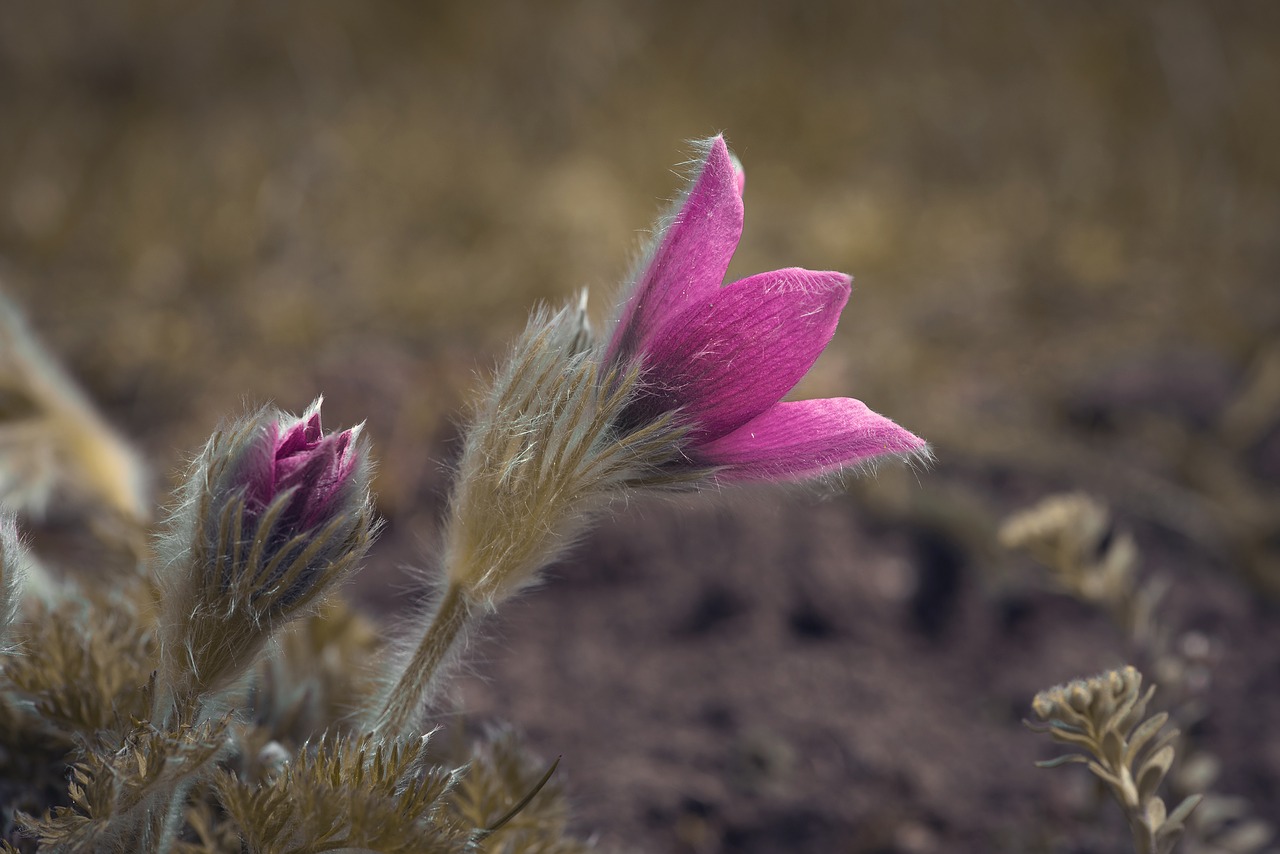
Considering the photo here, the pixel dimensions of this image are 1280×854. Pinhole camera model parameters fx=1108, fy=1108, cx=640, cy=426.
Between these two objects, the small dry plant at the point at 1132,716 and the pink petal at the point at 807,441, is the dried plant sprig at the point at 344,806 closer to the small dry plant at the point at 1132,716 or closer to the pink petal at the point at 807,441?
the pink petal at the point at 807,441

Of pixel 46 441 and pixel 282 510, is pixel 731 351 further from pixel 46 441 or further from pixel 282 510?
pixel 46 441

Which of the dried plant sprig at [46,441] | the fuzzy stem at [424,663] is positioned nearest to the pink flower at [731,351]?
the fuzzy stem at [424,663]

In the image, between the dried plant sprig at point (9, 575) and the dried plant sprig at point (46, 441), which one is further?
the dried plant sprig at point (46, 441)

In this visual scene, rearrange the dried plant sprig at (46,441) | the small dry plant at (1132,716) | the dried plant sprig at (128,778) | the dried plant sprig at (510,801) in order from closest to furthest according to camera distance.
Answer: the dried plant sprig at (128,778)
the small dry plant at (1132,716)
the dried plant sprig at (510,801)
the dried plant sprig at (46,441)

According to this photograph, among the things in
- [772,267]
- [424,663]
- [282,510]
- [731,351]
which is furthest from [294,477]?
[772,267]

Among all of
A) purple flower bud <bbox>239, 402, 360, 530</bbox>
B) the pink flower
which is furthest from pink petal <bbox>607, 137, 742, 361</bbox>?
purple flower bud <bbox>239, 402, 360, 530</bbox>

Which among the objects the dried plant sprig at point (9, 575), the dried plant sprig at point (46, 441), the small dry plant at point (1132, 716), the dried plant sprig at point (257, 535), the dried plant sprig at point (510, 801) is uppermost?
the small dry plant at point (1132, 716)

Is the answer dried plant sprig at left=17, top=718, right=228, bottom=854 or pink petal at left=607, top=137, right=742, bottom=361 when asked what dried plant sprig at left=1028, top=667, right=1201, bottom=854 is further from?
dried plant sprig at left=17, top=718, right=228, bottom=854
